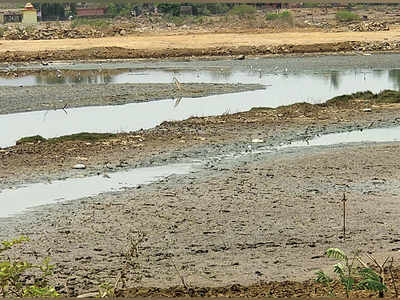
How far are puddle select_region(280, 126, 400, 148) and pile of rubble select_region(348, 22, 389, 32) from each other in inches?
1120

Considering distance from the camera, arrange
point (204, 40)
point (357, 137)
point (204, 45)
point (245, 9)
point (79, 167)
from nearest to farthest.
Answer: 1. point (245, 9)
2. point (79, 167)
3. point (357, 137)
4. point (204, 45)
5. point (204, 40)

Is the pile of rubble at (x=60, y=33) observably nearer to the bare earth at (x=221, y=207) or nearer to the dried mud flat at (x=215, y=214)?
the bare earth at (x=221, y=207)

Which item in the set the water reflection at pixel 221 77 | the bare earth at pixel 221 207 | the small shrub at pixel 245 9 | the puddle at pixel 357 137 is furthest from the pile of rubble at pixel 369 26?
the small shrub at pixel 245 9

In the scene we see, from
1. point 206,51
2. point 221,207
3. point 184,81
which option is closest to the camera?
point 221,207

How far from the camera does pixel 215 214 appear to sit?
775cm

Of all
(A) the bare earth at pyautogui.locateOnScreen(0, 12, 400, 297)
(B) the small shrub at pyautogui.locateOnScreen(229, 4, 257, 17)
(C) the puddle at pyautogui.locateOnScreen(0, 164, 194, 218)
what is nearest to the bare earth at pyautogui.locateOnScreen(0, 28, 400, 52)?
(A) the bare earth at pyautogui.locateOnScreen(0, 12, 400, 297)

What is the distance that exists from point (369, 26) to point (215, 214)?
3515 cm

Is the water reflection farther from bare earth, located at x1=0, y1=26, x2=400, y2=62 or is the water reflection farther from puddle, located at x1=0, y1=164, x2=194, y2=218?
puddle, located at x1=0, y1=164, x2=194, y2=218

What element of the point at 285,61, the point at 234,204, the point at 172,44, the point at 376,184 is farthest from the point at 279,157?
the point at 172,44

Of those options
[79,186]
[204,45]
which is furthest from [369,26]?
[79,186]

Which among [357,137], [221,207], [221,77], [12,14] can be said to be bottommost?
[221,77]

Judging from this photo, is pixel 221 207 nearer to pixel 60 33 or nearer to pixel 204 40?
pixel 204 40

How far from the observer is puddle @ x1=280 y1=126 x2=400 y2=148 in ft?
40.4

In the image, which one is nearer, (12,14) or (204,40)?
(12,14)
